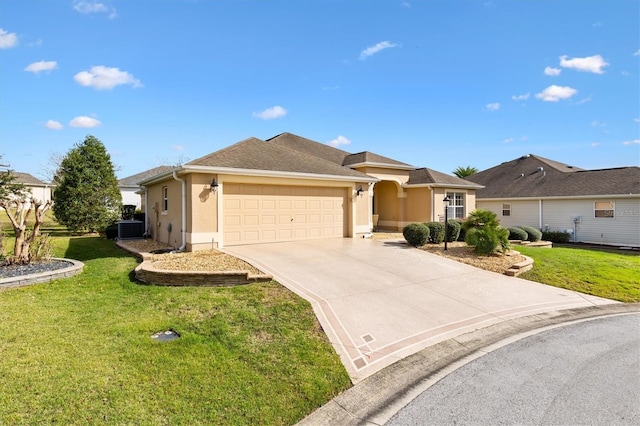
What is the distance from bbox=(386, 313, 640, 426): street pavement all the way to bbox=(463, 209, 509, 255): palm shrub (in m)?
6.10

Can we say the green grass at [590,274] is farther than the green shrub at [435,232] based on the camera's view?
No

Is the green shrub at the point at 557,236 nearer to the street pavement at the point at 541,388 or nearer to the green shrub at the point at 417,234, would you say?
the green shrub at the point at 417,234

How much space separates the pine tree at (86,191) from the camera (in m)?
17.7

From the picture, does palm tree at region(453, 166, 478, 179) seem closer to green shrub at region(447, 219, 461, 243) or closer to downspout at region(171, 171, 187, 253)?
green shrub at region(447, 219, 461, 243)

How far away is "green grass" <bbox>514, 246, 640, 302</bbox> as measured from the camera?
915cm

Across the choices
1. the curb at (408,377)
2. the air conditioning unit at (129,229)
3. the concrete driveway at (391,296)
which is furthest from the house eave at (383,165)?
the curb at (408,377)

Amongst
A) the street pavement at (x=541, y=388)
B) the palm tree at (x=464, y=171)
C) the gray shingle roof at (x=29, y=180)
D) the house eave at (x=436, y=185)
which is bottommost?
the street pavement at (x=541, y=388)

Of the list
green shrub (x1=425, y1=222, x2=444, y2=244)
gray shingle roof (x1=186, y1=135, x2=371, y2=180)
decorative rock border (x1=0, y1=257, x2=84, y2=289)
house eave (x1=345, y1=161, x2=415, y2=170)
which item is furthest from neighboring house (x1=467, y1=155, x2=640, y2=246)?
decorative rock border (x1=0, y1=257, x2=84, y2=289)

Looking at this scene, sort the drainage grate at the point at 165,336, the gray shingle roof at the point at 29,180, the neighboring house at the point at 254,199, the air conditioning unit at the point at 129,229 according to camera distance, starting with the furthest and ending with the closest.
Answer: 1. the gray shingle roof at the point at 29,180
2. the air conditioning unit at the point at 129,229
3. the neighboring house at the point at 254,199
4. the drainage grate at the point at 165,336

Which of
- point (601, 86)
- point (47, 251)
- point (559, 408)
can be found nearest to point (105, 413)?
point (559, 408)

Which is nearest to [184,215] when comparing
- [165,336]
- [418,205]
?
[165,336]

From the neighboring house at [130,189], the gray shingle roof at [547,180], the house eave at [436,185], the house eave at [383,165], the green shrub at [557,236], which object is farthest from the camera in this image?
the neighboring house at [130,189]

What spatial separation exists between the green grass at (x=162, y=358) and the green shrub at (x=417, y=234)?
7428mm

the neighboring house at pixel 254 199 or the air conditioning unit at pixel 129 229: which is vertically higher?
the neighboring house at pixel 254 199
